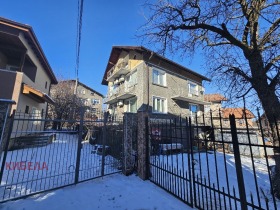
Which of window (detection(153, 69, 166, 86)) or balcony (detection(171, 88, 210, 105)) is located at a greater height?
window (detection(153, 69, 166, 86))

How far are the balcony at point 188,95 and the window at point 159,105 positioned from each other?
1.55 meters

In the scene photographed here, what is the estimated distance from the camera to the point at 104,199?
4574 millimetres

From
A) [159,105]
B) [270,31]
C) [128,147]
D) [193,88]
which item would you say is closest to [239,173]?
[128,147]

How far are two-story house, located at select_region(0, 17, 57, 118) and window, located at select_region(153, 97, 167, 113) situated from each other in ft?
33.4

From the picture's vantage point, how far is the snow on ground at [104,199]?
4.17 metres

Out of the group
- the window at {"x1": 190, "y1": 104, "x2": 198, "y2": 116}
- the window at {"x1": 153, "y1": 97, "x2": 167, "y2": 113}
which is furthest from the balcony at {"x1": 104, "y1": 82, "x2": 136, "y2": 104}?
the window at {"x1": 190, "y1": 104, "x2": 198, "y2": 116}

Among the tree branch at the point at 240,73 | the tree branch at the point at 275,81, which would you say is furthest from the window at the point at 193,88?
the tree branch at the point at 275,81

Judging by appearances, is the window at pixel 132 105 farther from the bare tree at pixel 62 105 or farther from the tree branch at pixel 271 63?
the tree branch at pixel 271 63

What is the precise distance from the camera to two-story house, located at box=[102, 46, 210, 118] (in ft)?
52.8

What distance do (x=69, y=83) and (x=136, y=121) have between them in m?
26.7

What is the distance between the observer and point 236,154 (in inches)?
128

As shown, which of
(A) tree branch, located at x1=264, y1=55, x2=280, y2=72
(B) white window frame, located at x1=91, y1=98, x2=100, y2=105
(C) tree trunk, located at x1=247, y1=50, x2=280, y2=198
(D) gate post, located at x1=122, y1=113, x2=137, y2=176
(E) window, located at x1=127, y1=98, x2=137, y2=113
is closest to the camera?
(C) tree trunk, located at x1=247, y1=50, x2=280, y2=198

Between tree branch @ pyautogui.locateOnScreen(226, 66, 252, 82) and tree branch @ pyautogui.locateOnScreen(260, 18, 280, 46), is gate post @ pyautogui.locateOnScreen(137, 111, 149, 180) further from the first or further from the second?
tree branch @ pyautogui.locateOnScreen(260, 18, 280, 46)

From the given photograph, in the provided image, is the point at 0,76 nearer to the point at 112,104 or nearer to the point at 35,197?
the point at 35,197
